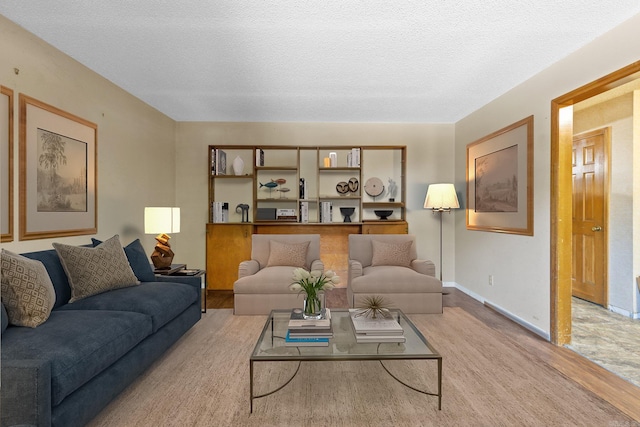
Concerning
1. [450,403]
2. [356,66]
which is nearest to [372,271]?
[450,403]

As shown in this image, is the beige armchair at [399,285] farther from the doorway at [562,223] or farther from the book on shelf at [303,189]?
the book on shelf at [303,189]

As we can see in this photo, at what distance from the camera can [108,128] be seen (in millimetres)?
3678

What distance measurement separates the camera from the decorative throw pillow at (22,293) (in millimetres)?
1961

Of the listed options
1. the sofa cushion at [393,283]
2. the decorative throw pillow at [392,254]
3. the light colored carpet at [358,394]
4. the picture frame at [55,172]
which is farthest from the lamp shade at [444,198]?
the picture frame at [55,172]

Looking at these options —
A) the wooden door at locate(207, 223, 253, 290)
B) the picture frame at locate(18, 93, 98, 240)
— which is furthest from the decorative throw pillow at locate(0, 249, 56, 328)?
the wooden door at locate(207, 223, 253, 290)

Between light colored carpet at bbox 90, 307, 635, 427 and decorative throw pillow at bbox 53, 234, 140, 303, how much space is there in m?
0.76

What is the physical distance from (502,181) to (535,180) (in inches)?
22.9

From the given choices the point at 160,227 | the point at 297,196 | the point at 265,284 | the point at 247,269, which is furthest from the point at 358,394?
the point at 297,196

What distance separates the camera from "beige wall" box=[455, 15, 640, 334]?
2609 mm

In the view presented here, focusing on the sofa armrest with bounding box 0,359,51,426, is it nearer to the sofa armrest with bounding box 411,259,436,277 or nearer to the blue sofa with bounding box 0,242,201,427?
the blue sofa with bounding box 0,242,201,427

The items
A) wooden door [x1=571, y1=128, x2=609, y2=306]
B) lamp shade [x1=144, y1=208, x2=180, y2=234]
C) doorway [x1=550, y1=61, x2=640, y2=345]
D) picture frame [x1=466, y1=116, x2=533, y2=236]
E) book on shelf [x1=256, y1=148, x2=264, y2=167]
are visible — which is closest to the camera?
doorway [x1=550, y1=61, x2=640, y2=345]

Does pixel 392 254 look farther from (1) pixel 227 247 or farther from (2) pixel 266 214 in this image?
(1) pixel 227 247

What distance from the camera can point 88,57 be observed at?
3.13 metres

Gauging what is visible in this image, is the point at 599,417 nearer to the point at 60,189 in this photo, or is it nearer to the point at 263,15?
the point at 263,15
